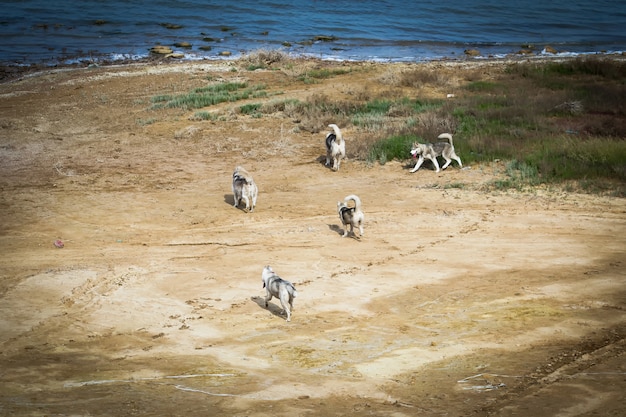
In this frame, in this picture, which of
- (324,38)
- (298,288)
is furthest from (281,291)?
(324,38)

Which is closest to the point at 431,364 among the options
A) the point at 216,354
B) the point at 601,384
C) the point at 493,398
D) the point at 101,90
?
the point at 493,398

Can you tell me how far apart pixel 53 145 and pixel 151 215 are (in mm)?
7965

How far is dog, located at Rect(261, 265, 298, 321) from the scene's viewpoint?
1094 cm

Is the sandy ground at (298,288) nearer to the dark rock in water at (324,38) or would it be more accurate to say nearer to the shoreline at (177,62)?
the shoreline at (177,62)

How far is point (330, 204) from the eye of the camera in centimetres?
1745

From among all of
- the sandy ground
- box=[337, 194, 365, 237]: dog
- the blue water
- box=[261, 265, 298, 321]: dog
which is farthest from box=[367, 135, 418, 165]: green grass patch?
the blue water

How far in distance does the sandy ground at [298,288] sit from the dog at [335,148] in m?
0.40

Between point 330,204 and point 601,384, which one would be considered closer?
point 601,384

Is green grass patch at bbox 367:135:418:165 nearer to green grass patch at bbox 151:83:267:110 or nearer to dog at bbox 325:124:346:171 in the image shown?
dog at bbox 325:124:346:171

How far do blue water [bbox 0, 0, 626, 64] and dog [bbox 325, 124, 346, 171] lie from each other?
21.0 m

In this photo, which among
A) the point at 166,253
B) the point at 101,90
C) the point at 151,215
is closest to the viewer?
the point at 166,253

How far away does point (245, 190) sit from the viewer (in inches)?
655

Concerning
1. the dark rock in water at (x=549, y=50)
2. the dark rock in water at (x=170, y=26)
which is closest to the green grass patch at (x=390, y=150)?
A: the dark rock in water at (x=549, y=50)

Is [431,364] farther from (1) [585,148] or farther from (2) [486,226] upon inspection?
(1) [585,148]
